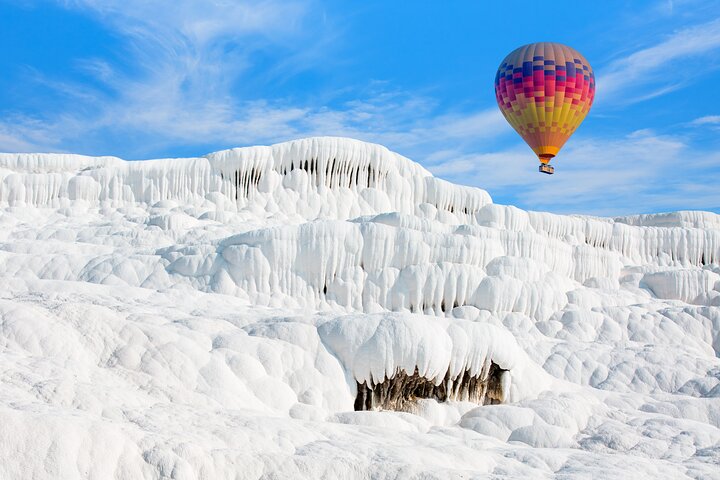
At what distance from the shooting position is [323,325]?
1569 centimetres

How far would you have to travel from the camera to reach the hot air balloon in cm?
3803

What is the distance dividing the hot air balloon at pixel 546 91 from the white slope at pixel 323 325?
4.56 meters

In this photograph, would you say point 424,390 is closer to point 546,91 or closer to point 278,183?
point 278,183

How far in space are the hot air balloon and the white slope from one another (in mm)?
4565

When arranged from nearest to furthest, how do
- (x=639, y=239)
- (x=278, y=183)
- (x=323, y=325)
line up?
(x=323, y=325) → (x=278, y=183) → (x=639, y=239)

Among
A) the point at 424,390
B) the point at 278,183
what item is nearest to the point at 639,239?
the point at 278,183

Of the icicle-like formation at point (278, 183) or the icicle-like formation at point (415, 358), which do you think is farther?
the icicle-like formation at point (278, 183)

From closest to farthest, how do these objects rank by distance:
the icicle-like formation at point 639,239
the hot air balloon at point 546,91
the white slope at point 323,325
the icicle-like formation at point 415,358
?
the white slope at point 323,325
the icicle-like formation at point 415,358
the hot air balloon at point 546,91
the icicle-like formation at point 639,239

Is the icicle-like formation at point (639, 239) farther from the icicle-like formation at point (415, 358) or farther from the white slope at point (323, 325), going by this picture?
the icicle-like formation at point (415, 358)

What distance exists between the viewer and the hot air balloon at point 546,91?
38.0 metres

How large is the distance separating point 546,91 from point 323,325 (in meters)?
26.2

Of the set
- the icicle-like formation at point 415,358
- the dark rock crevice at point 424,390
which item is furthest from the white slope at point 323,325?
the dark rock crevice at point 424,390

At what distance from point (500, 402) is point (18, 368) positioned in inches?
430

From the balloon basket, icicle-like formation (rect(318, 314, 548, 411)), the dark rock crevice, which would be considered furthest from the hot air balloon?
the dark rock crevice
